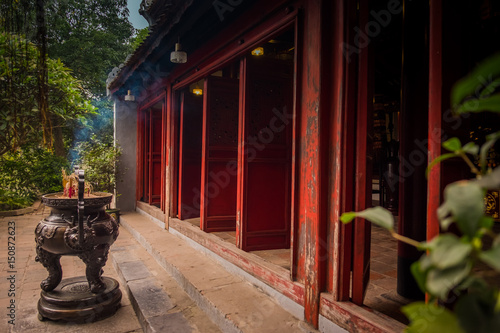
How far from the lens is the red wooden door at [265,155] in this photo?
407 centimetres

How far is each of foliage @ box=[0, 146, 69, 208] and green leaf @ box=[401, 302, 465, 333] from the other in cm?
1096

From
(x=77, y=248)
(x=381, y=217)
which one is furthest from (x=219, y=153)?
(x=381, y=217)

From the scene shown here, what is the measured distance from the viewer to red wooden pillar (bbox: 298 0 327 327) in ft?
8.49

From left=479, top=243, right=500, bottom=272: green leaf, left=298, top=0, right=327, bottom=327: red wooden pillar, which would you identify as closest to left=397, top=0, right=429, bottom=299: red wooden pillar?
left=298, top=0, right=327, bottom=327: red wooden pillar

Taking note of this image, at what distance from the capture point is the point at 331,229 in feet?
8.41

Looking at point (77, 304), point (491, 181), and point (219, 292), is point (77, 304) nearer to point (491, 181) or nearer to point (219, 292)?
point (219, 292)

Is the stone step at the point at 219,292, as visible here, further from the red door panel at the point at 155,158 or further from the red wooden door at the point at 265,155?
the red door panel at the point at 155,158

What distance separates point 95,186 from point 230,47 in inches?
216

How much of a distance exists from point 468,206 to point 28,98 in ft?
24.4

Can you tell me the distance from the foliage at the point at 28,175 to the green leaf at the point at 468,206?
11.0m

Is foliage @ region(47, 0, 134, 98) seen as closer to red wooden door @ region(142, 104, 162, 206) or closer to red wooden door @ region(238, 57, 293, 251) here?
red wooden door @ region(142, 104, 162, 206)

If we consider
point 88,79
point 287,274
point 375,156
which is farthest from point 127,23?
point 287,274

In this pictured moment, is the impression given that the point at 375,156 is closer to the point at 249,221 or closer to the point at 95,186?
the point at 249,221
